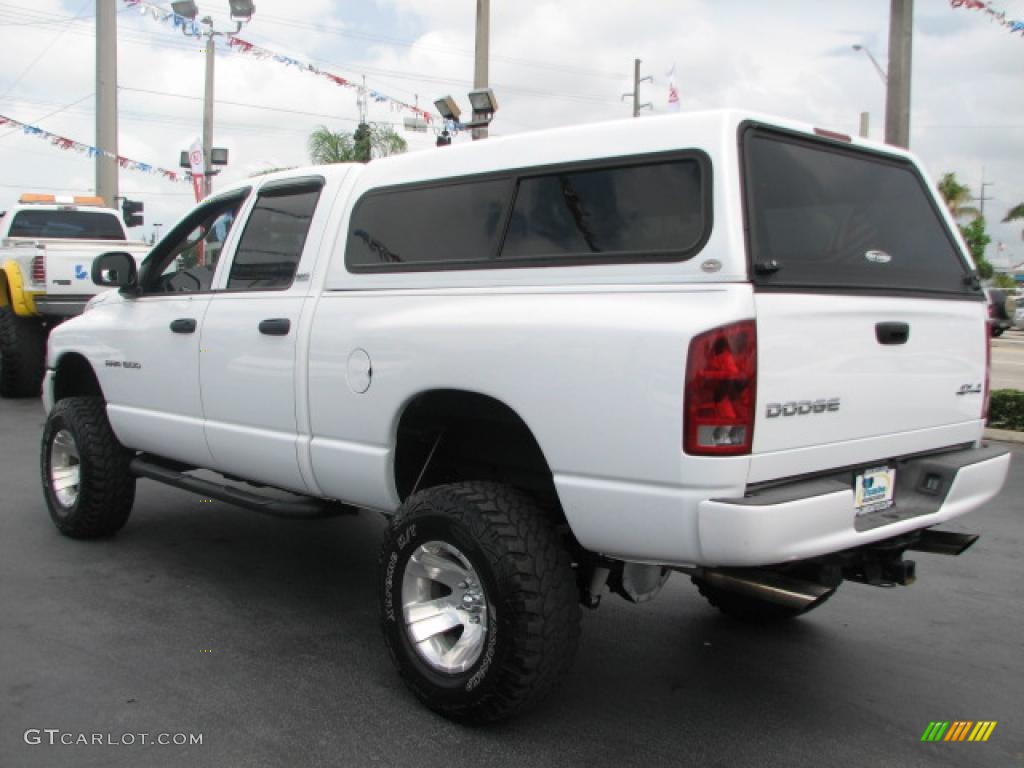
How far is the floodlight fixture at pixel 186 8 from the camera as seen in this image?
1616 centimetres

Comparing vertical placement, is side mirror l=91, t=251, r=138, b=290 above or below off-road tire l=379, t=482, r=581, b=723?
above

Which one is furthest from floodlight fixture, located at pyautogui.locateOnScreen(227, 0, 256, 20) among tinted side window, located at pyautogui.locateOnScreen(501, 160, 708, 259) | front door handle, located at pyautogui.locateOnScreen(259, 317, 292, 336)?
tinted side window, located at pyautogui.locateOnScreen(501, 160, 708, 259)

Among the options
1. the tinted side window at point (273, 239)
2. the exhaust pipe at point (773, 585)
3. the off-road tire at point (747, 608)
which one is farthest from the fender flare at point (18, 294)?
the exhaust pipe at point (773, 585)

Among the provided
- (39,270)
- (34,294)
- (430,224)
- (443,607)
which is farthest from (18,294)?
(443,607)

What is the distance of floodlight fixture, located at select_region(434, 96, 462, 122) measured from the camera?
39.5 feet

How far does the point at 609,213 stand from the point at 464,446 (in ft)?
3.96

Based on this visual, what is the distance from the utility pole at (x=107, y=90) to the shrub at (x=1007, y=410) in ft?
52.9

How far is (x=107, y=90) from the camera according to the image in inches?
742

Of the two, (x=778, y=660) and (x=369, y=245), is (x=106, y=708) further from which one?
(x=778, y=660)

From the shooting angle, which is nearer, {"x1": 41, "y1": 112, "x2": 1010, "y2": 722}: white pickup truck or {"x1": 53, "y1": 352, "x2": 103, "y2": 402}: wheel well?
{"x1": 41, "y1": 112, "x2": 1010, "y2": 722}: white pickup truck

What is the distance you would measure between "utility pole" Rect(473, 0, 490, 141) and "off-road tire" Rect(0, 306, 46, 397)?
6.79 m

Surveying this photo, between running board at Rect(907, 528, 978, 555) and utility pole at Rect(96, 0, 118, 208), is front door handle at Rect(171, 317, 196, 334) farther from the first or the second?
utility pole at Rect(96, 0, 118, 208)

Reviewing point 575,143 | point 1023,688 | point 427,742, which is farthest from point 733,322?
point 1023,688

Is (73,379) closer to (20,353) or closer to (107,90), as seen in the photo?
(20,353)
